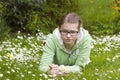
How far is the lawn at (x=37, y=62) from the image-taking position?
6.25m

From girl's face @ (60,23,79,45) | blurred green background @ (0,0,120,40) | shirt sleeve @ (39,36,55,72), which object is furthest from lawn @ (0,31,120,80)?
blurred green background @ (0,0,120,40)

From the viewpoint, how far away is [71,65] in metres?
7.14

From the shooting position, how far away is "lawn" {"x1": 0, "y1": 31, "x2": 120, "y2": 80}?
625 cm

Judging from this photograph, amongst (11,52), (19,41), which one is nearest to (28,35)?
(19,41)

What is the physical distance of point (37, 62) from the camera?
755cm

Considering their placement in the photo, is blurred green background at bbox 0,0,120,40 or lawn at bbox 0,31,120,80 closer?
lawn at bbox 0,31,120,80

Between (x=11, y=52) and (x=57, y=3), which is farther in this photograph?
(x=57, y=3)

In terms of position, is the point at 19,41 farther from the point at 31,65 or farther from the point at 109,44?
the point at 31,65

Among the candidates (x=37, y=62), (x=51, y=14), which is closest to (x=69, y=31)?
(x=37, y=62)

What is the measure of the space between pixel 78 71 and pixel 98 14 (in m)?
7.89

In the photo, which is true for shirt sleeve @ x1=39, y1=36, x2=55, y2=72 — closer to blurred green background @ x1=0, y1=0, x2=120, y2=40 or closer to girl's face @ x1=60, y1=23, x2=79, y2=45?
girl's face @ x1=60, y1=23, x2=79, y2=45

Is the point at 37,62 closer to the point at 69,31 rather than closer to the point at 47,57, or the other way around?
the point at 47,57

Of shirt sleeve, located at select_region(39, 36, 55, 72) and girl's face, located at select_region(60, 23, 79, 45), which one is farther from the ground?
girl's face, located at select_region(60, 23, 79, 45)

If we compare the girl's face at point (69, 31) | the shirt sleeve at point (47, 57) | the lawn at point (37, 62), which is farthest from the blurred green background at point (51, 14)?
the girl's face at point (69, 31)
